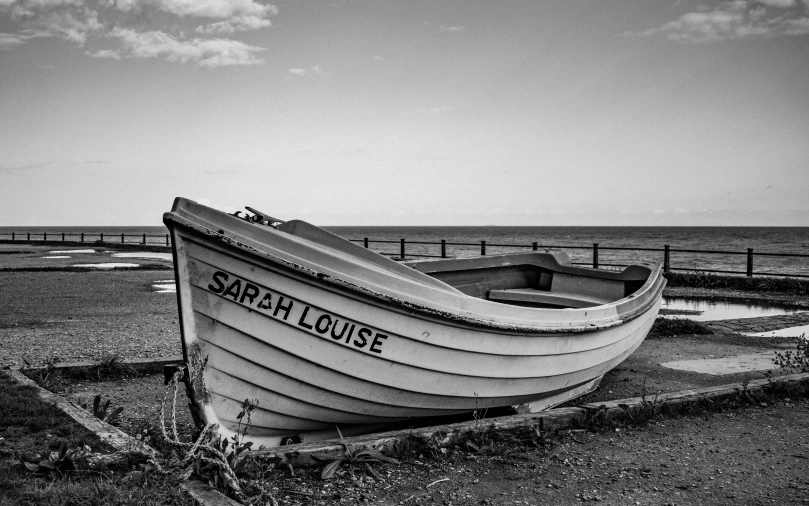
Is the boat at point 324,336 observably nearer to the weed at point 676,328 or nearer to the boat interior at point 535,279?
the boat interior at point 535,279

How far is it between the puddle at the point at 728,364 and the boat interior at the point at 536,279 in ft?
3.50

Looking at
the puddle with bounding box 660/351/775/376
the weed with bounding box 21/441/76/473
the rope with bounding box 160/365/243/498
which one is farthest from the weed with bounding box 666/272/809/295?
the weed with bounding box 21/441/76/473

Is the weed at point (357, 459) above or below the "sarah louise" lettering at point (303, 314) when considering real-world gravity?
below

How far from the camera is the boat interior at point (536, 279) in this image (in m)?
7.10

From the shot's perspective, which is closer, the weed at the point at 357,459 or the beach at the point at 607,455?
the beach at the point at 607,455

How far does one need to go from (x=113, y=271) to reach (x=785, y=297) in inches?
696

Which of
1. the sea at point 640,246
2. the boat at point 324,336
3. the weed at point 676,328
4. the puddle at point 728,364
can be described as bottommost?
the sea at point 640,246

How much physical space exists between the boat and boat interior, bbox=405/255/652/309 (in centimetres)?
250

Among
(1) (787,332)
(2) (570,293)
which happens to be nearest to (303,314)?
(2) (570,293)

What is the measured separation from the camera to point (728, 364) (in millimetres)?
6918

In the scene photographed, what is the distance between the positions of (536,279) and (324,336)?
527 centimetres

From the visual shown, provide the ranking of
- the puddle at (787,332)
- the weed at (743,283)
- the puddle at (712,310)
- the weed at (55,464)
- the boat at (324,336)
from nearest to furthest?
the weed at (55,464)
the boat at (324,336)
the puddle at (787,332)
the puddle at (712,310)
the weed at (743,283)

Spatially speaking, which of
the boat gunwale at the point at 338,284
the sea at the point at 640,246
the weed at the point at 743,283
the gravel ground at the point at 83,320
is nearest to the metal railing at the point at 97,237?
the sea at the point at 640,246

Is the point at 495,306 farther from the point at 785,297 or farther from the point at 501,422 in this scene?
the point at 785,297
